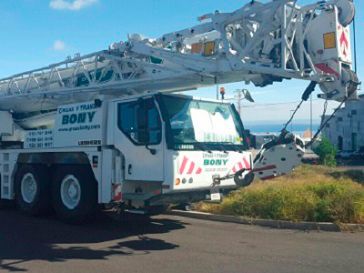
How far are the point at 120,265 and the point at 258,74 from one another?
13.2ft

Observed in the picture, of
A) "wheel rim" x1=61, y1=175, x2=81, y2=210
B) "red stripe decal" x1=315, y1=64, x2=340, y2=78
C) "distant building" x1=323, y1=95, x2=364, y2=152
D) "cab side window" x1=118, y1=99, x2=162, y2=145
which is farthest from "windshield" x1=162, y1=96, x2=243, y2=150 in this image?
"distant building" x1=323, y1=95, x2=364, y2=152

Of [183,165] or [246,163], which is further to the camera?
[246,163]

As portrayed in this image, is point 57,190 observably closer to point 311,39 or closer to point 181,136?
point 181,136

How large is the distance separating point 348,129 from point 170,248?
4813 centimetres

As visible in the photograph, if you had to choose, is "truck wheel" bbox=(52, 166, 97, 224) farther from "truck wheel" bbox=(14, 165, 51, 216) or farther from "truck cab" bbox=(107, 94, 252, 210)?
"truck cab" bbox=(107, 94, 252, 210)

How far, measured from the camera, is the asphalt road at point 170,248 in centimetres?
679

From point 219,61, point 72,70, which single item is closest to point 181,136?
point 219,61

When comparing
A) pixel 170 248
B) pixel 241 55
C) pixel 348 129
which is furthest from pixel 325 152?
pixel 170 248

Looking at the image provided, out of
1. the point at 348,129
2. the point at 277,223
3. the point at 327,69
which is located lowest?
the point at 277,223

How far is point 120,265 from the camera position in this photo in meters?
6.91

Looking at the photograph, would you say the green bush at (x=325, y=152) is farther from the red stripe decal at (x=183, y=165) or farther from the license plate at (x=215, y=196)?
the red stripe decal at (x=183, y=165)

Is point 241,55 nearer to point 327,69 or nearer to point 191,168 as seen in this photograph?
point 327,69

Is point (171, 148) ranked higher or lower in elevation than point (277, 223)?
higher

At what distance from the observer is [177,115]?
877 centimetres
